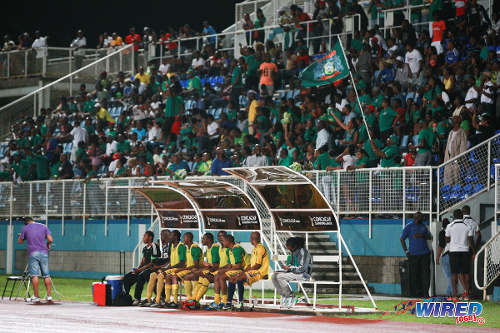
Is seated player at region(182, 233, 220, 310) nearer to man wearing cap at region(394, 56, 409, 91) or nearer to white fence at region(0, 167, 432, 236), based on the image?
white fence at region(0, 167, 432, 236)

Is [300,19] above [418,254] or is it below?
above

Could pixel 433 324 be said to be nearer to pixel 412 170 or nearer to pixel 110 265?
pixel 412 170

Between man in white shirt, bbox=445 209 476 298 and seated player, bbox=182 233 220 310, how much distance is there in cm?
521

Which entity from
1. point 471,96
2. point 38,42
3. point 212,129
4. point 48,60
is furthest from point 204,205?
point 38,42

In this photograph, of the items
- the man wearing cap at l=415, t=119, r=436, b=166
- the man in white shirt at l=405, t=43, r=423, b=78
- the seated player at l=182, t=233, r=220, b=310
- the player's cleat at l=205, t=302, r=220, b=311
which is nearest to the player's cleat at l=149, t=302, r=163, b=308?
the seated player at l=182, t=233, r=220, b=310

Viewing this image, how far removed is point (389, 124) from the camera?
25.1 metres

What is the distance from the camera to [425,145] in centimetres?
2334

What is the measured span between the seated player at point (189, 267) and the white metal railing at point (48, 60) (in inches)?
898

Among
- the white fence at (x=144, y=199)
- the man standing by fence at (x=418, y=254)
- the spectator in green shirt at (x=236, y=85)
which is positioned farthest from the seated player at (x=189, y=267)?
the spectator in green shirt at (x=236, y=85)

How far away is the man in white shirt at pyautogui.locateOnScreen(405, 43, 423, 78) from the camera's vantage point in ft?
88.2

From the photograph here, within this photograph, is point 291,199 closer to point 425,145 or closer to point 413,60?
point 425,145

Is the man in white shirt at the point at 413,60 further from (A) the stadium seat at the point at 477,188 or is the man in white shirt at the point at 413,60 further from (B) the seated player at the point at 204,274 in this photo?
(B) the seated player at the point at 204,274

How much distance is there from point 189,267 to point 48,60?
947 inches

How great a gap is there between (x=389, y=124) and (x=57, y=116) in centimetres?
1666
